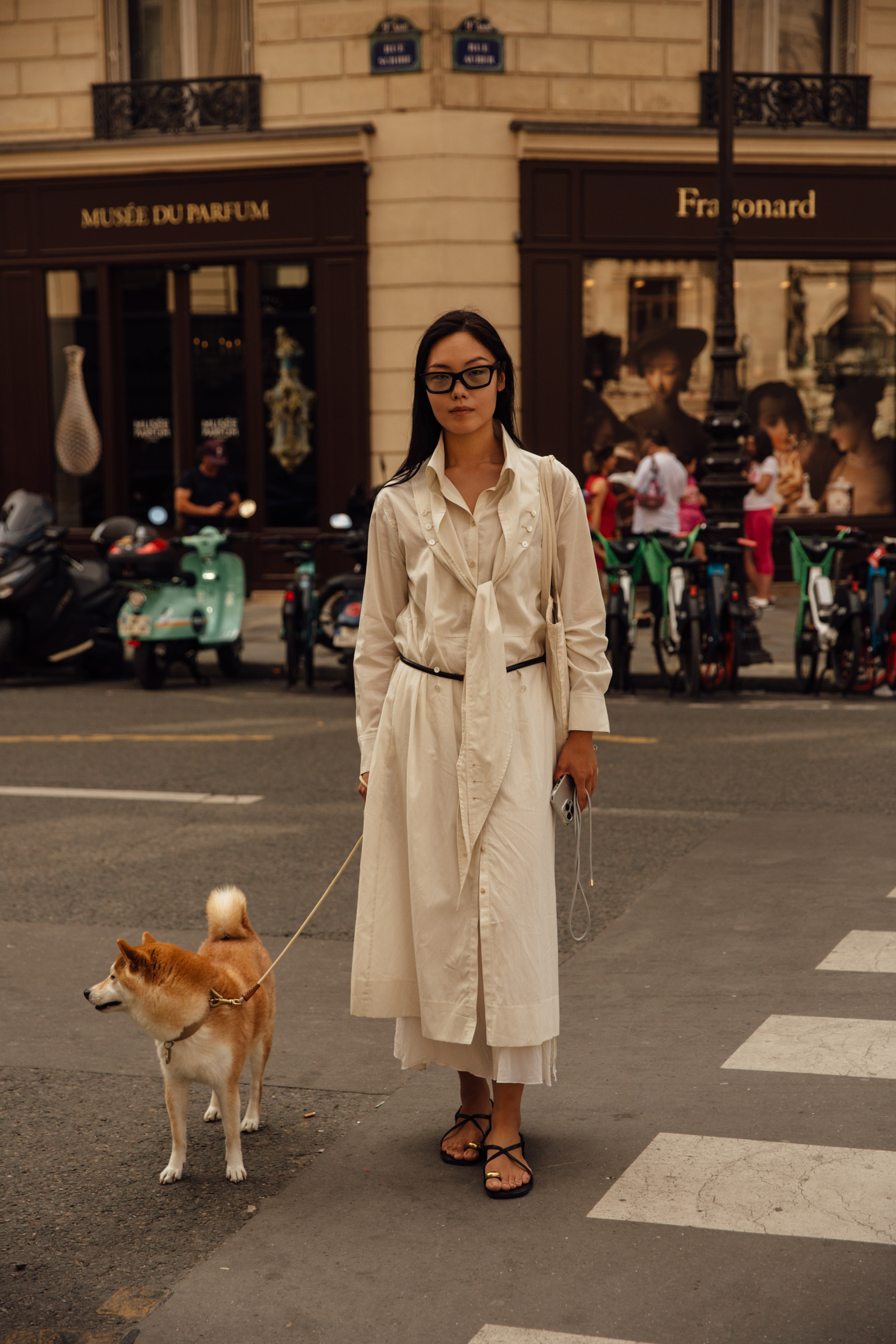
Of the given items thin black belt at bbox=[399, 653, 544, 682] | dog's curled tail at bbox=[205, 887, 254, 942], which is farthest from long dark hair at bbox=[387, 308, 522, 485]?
dog's curled tail at bbox=[205, 887, 254, 942]

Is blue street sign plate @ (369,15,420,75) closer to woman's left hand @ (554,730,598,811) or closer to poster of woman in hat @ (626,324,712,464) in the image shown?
poster of woman in hat @ (626,324,712,464)

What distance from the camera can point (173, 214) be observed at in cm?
1820

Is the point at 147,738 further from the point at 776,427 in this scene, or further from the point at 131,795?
the point at 776,427

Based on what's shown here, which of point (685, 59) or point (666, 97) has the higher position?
point (685, 59)

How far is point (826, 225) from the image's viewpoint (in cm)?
1836

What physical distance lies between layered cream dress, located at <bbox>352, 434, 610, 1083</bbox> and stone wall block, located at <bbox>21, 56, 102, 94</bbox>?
16.3 meters

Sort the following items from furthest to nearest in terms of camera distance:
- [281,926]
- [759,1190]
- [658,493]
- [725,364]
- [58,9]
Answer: [58,9] → [658,493] → [725,364] → [281,926] → [759,1190]

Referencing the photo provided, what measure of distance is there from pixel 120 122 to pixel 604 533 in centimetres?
748

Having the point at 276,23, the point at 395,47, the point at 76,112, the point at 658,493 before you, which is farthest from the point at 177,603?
the point at 76,112

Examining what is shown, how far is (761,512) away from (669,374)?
2535mm

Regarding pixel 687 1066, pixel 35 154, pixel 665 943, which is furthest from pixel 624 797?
pixel 35 154

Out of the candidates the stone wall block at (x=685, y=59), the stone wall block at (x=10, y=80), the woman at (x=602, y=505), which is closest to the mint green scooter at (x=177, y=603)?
the woman at (x=602, y=505)

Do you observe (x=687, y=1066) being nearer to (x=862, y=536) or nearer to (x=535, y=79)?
(x=862, y=536)

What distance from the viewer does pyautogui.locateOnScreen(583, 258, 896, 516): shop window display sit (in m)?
18.1
